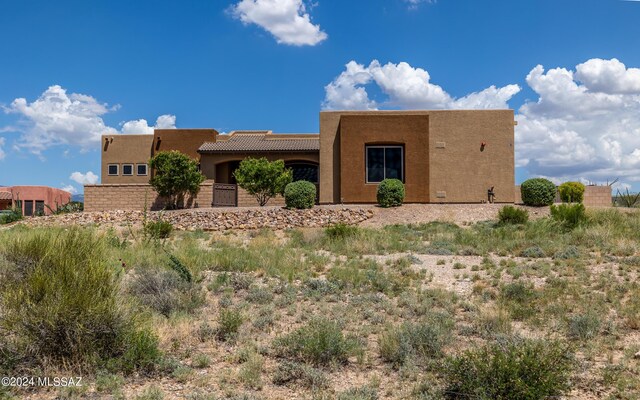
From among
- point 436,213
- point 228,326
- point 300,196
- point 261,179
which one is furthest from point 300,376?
point 261,179

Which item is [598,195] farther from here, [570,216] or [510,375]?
[510,375]

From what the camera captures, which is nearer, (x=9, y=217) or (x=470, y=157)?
(x=470, y=157)

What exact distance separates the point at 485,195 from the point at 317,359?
22463 millimetres

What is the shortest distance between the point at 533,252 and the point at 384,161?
14079mm

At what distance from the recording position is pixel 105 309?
580 cm

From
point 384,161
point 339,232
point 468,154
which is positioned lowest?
point 339,232

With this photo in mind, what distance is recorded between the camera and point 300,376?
5.71 m

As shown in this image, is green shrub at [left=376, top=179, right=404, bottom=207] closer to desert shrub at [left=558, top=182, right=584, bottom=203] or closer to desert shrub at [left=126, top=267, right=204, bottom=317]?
desert shrub at [left=558, top=182, right=584, bottom=203]

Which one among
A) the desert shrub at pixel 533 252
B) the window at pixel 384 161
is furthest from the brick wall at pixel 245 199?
the desert shrub at pixel 533 252

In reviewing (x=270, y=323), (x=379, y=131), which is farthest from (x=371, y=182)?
(x=270, y=323)

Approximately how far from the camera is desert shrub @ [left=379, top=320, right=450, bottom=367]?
6.15 metres

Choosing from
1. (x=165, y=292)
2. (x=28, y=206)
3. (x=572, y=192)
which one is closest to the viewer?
(x=165, y=292)

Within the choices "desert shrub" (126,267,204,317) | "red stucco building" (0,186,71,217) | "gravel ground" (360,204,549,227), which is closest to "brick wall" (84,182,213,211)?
"gravel ground" (360,204,549,227)

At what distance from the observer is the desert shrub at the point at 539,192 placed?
2425 cm
